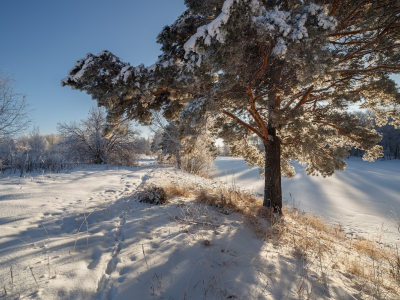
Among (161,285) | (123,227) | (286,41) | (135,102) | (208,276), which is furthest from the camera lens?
(135,102)

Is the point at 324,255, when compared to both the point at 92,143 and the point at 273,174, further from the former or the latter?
the point at 92,143

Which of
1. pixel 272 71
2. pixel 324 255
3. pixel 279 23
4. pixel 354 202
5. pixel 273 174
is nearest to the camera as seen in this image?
pixel 279 23

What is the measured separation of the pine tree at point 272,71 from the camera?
2846 mm

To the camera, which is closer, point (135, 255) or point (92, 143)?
point (135, 255)

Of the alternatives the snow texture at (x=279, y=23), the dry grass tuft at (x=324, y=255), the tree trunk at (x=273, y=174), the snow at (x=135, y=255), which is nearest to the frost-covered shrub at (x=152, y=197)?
the snow at (x=135, y=255)

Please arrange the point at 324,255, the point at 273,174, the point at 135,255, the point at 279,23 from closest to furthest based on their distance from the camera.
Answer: the point at 135,255 → the point at 279,23 → the point at 324,255 → the point at 273,174

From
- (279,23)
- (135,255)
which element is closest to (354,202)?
(279,23)

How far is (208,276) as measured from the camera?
2.17 m

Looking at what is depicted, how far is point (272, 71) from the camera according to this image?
4.80 m

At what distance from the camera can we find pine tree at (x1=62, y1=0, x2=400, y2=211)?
9.34 feet

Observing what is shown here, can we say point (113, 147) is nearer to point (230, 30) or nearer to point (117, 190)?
point (117, 190)

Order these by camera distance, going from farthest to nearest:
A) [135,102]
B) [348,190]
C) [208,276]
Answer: [348,190] < [135,102] < [208,276]

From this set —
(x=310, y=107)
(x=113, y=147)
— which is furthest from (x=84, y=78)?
(x=113, y=147)

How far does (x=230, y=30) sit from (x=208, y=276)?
3854mm
